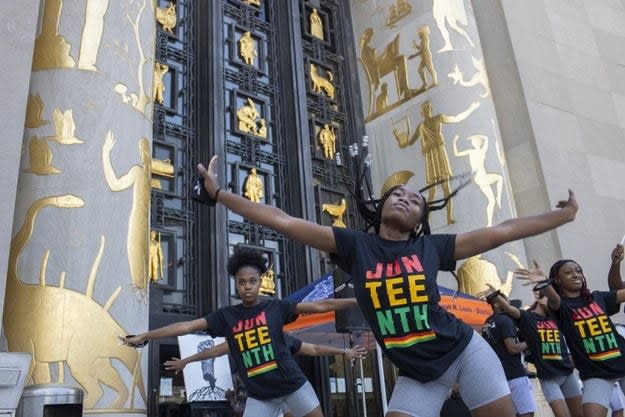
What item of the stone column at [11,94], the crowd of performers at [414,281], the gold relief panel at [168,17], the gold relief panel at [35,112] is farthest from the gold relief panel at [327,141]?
the crowd of performers at [414,281]

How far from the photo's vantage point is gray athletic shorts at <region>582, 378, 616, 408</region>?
4.35 m

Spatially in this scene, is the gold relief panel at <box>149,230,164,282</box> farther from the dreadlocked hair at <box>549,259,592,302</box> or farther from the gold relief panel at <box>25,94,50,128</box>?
the dreadlocked hair at <box>549,259,592,302</box>

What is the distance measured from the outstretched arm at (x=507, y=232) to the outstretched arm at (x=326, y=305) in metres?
1.49

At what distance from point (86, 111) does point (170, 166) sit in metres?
2.85

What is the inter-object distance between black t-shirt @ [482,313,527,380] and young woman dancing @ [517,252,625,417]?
111 cm

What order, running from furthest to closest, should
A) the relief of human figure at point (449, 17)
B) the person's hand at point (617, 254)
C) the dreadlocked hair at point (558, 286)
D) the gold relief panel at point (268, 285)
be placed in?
the relief of human figure at point (449, 17)
the gold relief panel at point (268, 285)
the person's hand at point (617, 254)
the dreadlocked hair at point (558, 286)

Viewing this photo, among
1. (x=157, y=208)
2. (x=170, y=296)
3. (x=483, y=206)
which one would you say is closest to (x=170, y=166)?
(x=157, y=208)

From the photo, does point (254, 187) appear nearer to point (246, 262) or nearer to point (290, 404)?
point (246, 262)

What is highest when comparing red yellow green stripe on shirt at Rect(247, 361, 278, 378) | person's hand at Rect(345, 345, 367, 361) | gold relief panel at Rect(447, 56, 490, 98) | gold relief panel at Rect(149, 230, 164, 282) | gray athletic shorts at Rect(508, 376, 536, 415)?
gold relief panel at Rect(447, 56, 490, 98)

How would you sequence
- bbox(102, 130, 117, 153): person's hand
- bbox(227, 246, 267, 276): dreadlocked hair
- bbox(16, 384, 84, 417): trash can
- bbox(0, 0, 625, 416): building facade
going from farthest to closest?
bbox(102, 130, 117, 153): person's hand, bbox(0, 0, 625, 416): building facade, bbox(16, 384, 84, 417): trash can, bbox(227, 246, 267, 276): dreadlocked hair

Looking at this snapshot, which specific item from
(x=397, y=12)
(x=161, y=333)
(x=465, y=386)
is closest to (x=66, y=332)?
(x=161, y=333)

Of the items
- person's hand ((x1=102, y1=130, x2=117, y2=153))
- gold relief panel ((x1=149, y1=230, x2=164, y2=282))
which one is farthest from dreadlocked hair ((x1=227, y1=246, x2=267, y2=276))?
gold relief panel ((x1=149, y1=230, x2=164, y2=282))

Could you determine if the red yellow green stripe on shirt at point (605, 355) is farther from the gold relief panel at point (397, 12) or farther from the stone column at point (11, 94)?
the gold relief panel at point (397, 12)

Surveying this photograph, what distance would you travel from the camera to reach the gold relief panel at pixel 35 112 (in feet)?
22.7
